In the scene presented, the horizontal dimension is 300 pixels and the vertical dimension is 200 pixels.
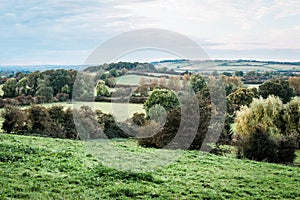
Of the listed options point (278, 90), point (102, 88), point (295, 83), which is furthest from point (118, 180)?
point (295, 83)

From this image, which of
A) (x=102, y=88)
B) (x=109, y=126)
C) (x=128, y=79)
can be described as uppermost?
(x=128, y=79)

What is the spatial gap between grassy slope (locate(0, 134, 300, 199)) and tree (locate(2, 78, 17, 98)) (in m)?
36.8

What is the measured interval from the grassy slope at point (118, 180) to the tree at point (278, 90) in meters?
37.7

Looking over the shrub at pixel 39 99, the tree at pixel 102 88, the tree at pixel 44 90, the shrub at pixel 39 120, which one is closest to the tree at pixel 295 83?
the tree at pixel 44 90

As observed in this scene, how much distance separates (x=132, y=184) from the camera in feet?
33.9

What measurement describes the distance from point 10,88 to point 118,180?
141 feet

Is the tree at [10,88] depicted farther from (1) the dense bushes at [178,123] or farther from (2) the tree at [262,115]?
(2) the tree at [262,115]

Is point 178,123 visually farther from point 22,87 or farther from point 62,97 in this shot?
point 22,87

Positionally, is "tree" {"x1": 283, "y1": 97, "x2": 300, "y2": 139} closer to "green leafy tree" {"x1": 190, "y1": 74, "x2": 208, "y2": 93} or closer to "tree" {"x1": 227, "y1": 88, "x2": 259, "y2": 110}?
"green leafy tree" {"x1": 190, "y1": 74, "x2": 208, "y2": 93}

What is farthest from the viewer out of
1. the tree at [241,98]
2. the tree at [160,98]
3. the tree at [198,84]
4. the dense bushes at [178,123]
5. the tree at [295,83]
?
the tree at [295,83]

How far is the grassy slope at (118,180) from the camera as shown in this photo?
30.5 ft

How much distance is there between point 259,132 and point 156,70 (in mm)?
8317

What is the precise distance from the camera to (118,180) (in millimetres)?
10656

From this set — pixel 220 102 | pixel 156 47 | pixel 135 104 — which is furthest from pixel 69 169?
pixel 220 102
